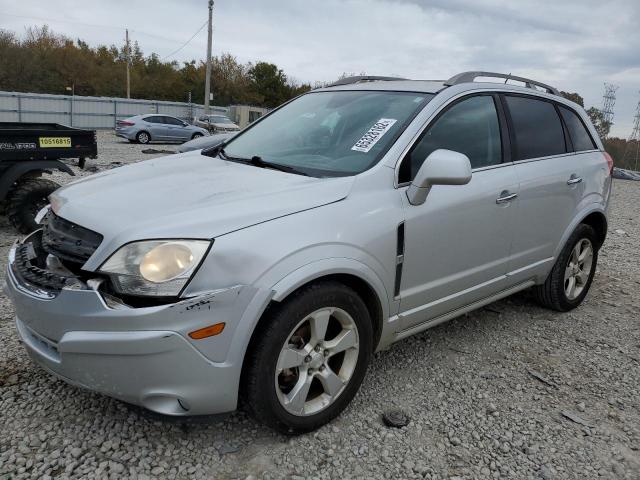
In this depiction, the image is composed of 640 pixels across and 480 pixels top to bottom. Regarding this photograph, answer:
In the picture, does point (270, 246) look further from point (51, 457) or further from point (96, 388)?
point (51, 457)

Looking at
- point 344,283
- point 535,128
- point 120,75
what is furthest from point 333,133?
point 120,75

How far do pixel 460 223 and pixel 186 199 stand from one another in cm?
153

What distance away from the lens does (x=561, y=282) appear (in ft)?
13.8

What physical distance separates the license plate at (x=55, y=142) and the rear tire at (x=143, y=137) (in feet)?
55.8

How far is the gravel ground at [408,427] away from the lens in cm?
234

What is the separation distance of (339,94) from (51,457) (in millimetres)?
2647

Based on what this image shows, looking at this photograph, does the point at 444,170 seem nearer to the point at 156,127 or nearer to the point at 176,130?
the point at 156,127

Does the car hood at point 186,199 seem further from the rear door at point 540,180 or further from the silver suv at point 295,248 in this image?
the rear door at point 540,180

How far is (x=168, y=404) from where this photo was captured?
2.17 metres

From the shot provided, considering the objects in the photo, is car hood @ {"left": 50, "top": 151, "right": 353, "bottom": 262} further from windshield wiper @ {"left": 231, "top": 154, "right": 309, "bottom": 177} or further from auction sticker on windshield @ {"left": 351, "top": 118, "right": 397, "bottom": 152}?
auction sticker on windshield @ {"left": 351, "top": 118, "right": 397, "bottom": 152}

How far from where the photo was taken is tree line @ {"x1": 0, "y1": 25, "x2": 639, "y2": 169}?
1777 inches

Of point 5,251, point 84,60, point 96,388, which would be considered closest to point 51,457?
point 96,388

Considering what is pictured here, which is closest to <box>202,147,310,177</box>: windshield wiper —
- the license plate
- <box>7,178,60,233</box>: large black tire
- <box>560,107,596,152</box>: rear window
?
<box>560,107,596,152</box>: rear window

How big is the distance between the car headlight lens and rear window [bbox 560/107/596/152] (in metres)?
3.27
